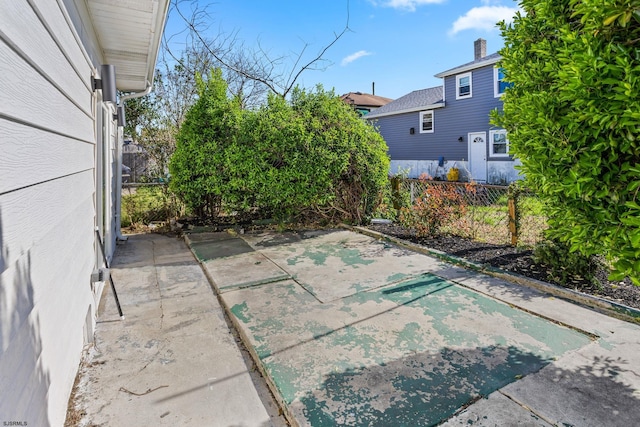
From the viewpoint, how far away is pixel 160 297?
3.65 metres

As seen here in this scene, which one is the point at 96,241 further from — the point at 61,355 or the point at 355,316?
the point at 355,316

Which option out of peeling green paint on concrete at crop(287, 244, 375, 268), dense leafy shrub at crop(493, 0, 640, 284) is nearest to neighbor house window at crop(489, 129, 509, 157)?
peeling green paint on concrete at crop(287, 244, 375, 268)

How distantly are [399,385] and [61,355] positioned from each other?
6.23 ft

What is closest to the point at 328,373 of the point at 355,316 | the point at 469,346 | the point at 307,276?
the point at 355,316

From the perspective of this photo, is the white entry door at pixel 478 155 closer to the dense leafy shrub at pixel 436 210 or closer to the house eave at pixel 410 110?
the house eave at pixel 410 110

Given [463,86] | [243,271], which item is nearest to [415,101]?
[463,86]

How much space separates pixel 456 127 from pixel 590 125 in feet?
55.7

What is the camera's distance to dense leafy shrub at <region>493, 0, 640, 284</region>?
1476mm

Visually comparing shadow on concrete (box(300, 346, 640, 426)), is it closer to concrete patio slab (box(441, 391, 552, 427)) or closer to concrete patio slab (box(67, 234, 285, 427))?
concrete patio slab (box(441, 391, 552, 427))

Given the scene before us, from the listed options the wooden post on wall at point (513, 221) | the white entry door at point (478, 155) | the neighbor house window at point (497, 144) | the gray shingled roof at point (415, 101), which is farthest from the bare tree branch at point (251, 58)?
the gray shingled roof at point (415, 101)

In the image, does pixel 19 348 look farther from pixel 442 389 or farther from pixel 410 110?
pixel 410 110

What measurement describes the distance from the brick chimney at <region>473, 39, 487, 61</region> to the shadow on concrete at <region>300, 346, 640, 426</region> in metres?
19.4

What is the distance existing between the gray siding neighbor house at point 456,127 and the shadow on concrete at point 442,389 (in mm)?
12155

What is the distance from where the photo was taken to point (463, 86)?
16844mm
